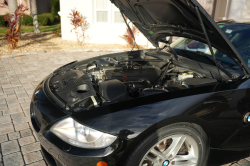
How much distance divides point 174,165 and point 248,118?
2.77 feet

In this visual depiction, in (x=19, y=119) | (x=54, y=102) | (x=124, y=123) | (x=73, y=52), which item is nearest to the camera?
(x=124, y=123)

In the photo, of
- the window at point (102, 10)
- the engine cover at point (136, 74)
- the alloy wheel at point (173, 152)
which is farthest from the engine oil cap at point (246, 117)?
the window at point (102, 10)

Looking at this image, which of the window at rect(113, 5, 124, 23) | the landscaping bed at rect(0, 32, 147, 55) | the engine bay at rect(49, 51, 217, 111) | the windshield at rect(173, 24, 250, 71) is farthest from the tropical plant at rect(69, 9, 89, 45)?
the windshield at rect(173, 24, 250, 71)

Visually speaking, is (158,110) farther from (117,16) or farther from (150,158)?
(117,16)

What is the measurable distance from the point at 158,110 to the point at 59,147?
876mm

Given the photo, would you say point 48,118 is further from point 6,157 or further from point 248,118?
point 248,118

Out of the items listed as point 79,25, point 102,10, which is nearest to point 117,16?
point 102,10

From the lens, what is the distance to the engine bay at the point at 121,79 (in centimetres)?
223

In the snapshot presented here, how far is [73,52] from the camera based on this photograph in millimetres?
8086

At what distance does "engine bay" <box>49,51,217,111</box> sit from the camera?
2229 mm

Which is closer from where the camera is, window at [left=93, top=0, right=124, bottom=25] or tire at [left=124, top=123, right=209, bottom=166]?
tire at [left=124, top=123, right=209, bottom=166]

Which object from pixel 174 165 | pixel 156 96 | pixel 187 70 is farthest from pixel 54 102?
pixel 187 70

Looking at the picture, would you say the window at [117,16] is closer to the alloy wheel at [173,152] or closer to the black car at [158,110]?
the black car at [158,110]

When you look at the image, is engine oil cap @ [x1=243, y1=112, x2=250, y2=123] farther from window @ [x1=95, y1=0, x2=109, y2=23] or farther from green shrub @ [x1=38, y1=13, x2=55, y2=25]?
green shrub @ [x1=38, y1=13, x2=55, y2=25]
